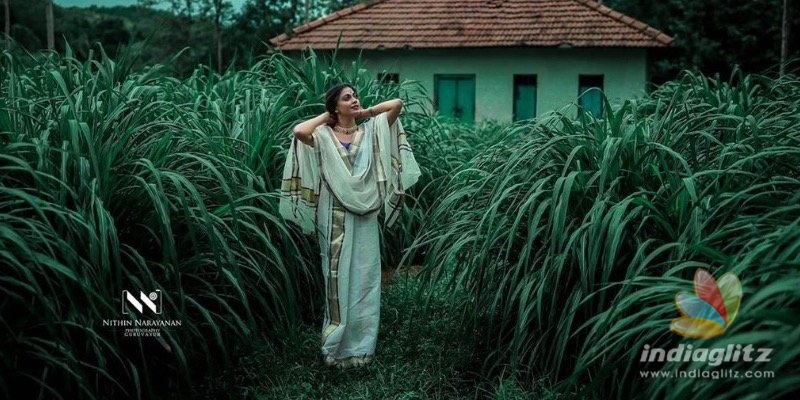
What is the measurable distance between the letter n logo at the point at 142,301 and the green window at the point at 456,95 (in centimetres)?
1369

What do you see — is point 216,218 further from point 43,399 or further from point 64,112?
point 43,399

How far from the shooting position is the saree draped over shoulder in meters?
3.80

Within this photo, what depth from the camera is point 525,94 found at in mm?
16219

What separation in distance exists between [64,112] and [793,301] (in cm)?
309

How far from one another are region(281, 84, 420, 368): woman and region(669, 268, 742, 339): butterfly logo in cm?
173

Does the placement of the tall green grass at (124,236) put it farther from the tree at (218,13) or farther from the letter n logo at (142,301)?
the tree at (218,13)

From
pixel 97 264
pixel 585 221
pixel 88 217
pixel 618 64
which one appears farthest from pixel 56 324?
pixel 618 64

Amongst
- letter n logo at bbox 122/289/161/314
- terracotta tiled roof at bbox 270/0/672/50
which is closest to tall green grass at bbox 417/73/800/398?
letter n logo at bbox 122/289/161/314

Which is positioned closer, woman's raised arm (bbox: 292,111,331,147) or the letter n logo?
the letter n logo

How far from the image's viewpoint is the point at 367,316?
3.86m

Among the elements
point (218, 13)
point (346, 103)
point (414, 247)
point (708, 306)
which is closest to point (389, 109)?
point (346, 103)

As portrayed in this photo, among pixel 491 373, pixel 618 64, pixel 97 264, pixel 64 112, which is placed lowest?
pixel 491 373

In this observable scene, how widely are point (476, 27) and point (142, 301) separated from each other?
13.8 metres

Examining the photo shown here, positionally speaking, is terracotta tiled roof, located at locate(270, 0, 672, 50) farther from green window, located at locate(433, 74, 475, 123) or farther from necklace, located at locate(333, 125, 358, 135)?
necklace, located at locate(333, 125, 358, 135)
